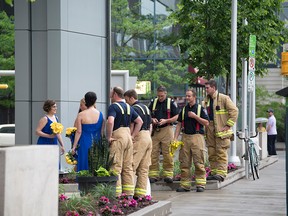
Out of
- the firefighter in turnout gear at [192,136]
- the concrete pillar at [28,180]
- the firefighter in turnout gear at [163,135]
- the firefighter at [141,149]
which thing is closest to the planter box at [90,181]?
the firefighter at [141,149]

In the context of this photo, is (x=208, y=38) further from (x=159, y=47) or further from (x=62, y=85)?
(x=159, y=47)

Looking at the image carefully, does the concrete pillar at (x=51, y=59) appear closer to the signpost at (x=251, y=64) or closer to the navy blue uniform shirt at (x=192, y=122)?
the navy blue uniform shirt at (x=192, y=122)

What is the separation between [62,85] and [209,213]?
14.2 ft

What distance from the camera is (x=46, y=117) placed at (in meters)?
16.5

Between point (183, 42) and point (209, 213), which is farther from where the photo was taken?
point (183, 42)

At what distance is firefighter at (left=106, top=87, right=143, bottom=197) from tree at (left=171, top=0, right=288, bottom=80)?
12133mm

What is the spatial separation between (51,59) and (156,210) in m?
5.00

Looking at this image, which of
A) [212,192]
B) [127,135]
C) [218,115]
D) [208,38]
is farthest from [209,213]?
[208,38]

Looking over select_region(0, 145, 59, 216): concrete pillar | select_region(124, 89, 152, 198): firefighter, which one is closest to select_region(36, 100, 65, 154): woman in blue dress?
select_region(124, 89, 152, 198): firefighter

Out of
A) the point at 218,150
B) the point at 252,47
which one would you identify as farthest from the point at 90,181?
the point at 252,47

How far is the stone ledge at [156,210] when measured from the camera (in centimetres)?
1238

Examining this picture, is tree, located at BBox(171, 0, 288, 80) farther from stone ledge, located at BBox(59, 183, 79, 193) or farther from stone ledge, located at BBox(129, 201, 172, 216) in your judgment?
stone ledge, located at BBox(129, 201, 172, 216)

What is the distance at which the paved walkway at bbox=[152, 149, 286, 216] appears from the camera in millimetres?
14305

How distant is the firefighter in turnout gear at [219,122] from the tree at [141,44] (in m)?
30.7
